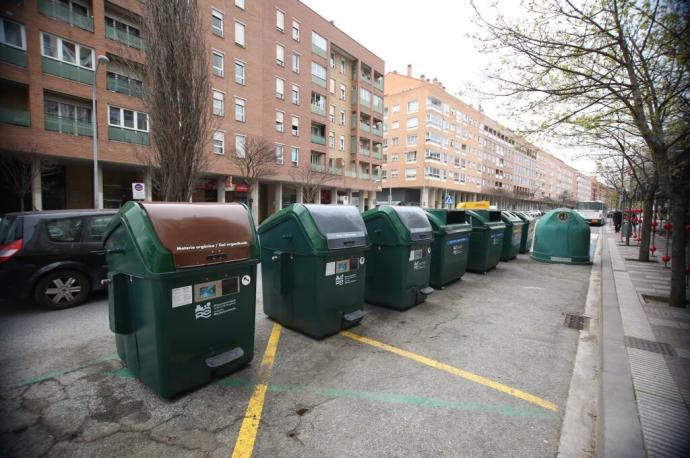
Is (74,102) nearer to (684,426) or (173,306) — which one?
(173,306)

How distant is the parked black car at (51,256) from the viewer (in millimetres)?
4910

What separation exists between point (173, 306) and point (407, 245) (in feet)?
11.3

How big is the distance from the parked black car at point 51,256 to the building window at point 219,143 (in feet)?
57.5

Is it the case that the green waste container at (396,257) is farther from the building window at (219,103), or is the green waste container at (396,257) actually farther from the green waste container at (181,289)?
the building window at (219,103)

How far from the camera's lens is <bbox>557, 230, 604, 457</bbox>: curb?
237 cm

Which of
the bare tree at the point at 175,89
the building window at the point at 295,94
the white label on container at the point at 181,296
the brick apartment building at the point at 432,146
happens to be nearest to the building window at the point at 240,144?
the building window at the point at 295,94

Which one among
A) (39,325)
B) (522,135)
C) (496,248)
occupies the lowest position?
(39,325)

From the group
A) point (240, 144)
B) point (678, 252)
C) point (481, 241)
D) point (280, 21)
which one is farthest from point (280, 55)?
point (678, 252)

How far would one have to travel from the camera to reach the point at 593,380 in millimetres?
3324

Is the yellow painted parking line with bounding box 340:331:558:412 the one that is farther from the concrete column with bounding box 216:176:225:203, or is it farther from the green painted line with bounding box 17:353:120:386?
the concrete column with bounding box 216:176:225:203

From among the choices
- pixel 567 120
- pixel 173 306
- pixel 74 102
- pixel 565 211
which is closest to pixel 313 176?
pixel 74 102

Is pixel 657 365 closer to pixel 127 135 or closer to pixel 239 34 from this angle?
pixel 127 135

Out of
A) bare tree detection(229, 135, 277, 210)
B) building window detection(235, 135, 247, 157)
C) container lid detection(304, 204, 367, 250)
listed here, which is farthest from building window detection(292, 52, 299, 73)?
container lid detection(304, 204, 367, 250)

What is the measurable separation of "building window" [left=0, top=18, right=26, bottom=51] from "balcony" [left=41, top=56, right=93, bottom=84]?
919mm
